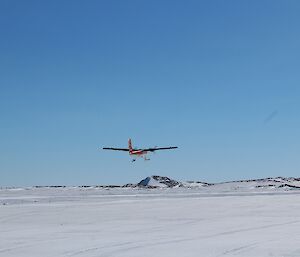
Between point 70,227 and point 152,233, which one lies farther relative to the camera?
point 70,227

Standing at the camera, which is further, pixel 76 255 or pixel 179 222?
pixel 179 222

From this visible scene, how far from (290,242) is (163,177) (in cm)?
18768

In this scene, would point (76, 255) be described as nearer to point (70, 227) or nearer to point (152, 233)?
point (152, 233)

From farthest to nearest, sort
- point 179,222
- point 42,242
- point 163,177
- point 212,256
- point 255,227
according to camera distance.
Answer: point 163,177 < point 179,222 < point 255,227 < point 42,242 < point 212,256

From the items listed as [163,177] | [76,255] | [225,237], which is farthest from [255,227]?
[163,177]

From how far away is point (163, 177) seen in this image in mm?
Answer: 199250

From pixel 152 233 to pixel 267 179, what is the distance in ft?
498

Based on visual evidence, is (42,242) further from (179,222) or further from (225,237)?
(179,222)

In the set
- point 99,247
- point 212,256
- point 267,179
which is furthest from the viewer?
point 267,179

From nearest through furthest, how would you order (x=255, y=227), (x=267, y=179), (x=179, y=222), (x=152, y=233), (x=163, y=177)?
(x=152, y=233) → (x=255, y=227) → (x=179, y=222) → (x=267, y=179) → (x=163, y=177)

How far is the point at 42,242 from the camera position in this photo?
1297 cm

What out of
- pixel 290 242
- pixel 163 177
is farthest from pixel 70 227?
pixel 163 177

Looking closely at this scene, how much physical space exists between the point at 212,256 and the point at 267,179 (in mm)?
155870

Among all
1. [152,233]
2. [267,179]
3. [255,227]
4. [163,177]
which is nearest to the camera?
[152,233]
